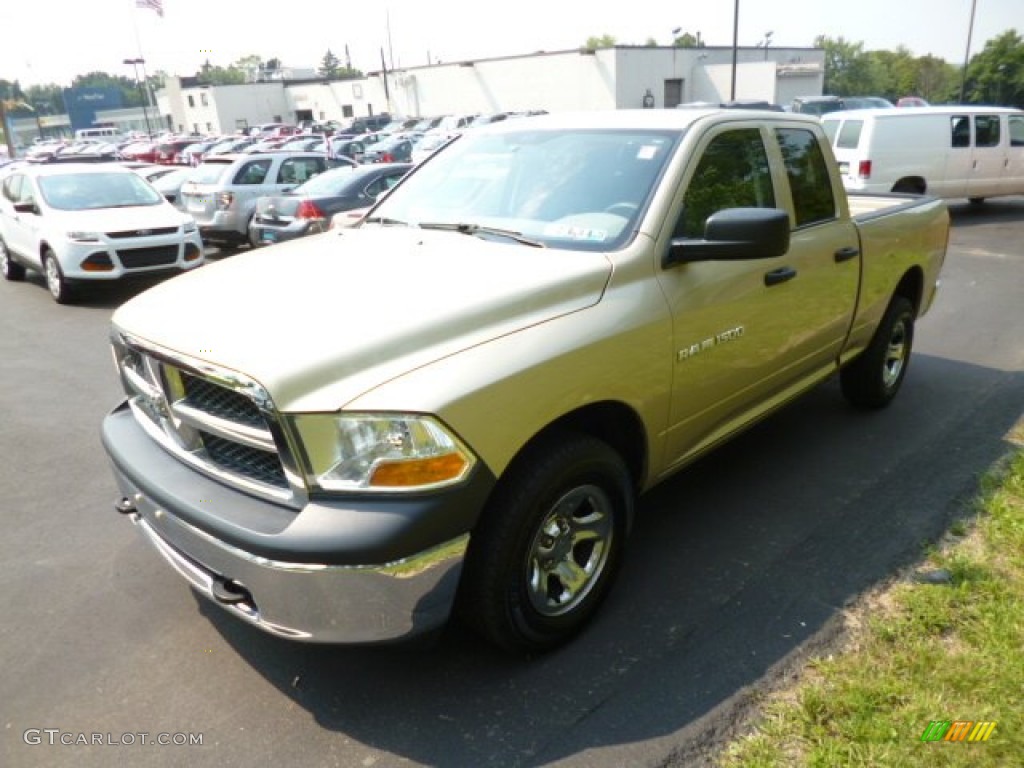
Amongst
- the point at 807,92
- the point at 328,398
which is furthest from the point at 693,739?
the point at 807,92

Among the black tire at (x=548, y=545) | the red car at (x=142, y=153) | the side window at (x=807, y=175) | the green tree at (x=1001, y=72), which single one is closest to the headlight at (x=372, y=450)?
the black tire at (x=548, y=545)

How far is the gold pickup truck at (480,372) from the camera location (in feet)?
7.25

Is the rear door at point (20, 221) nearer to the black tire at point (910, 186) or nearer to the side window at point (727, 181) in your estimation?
the side window at point (727, 181)

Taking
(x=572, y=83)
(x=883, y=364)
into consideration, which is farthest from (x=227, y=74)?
(x=883, y=364)

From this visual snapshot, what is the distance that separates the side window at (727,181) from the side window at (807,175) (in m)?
0.24

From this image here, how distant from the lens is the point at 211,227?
483 inches

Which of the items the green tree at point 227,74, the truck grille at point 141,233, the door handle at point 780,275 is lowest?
the truck grille at point 141,233

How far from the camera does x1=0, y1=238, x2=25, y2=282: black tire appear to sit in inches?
455

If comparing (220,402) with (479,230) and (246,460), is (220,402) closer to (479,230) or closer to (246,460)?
(246,460)

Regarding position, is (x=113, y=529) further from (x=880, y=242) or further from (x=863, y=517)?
(x=880, y=242)

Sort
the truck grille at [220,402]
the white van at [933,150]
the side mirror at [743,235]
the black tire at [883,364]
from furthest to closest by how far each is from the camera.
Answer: the white van at [933,150] → the black tire at [883,364] → the side mirror at [743,235] → the truck grille at [220,402]

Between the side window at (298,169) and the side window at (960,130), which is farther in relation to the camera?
the side window at (960,130)

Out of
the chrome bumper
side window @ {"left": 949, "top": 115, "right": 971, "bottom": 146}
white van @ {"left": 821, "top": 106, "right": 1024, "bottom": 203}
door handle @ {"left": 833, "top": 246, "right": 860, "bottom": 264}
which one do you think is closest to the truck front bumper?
the chrome bumper

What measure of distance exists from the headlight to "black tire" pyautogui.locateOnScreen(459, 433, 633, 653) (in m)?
0.35
